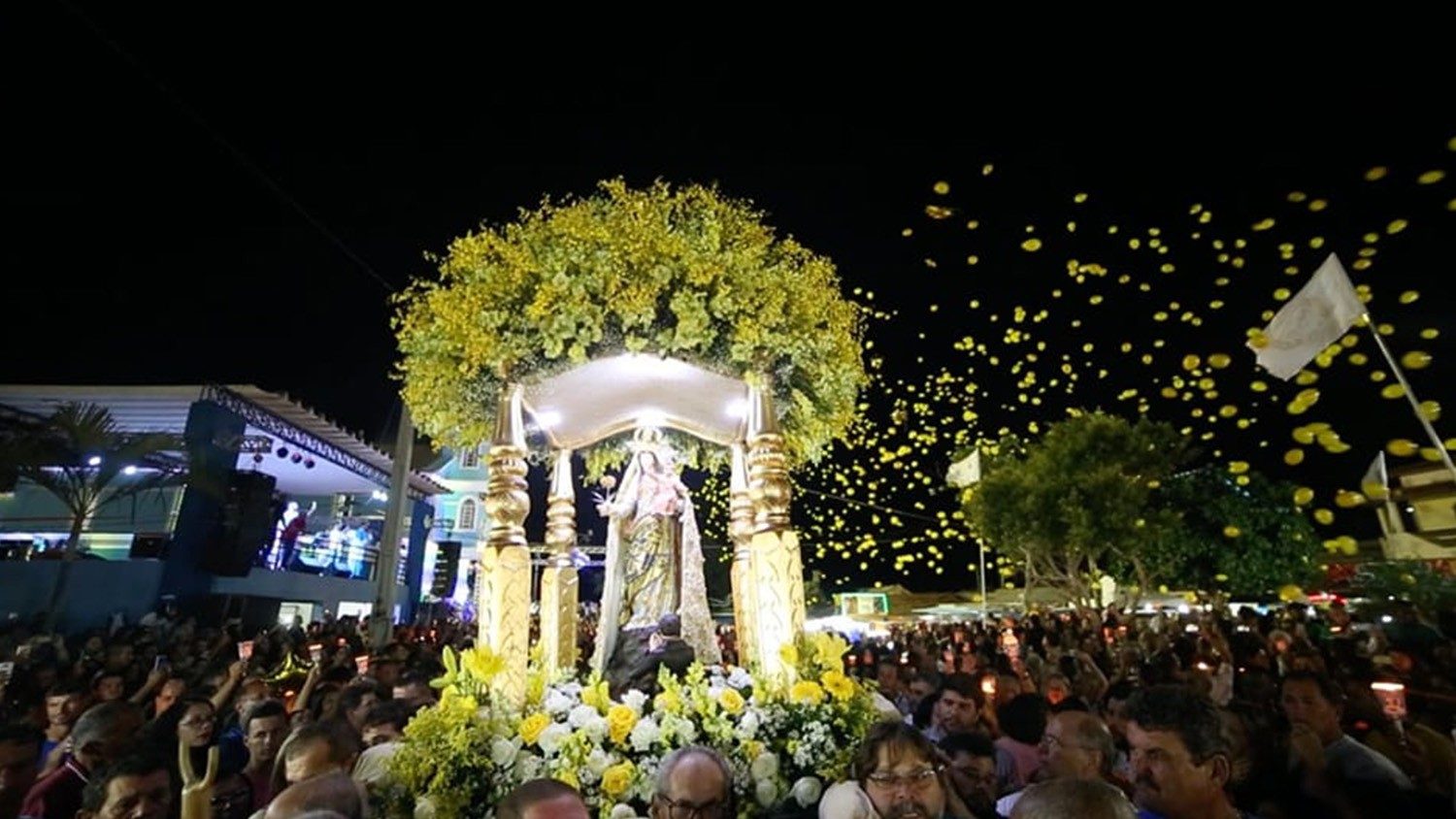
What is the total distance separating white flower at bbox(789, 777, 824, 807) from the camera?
4.85 m

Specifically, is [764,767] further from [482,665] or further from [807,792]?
[482,665]

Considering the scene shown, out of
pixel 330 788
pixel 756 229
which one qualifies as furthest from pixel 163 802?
pixel 756 229

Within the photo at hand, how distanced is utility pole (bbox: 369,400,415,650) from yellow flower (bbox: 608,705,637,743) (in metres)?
13.8

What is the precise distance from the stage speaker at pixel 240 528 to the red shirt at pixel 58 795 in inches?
663

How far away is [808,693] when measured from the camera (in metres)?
5.36

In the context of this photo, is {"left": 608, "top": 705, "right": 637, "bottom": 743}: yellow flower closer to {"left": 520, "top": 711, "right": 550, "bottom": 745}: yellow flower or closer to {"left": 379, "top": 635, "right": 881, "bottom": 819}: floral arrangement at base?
{"left": 379, "top": 635, "right": 881, "bottom": 819}: floral arrangement at base

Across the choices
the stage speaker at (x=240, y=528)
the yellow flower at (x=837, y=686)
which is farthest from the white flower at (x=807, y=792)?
the stage speaker at (x=240, y=528)

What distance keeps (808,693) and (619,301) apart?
11.3 feet

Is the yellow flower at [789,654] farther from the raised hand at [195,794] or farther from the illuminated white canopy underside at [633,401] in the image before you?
the raised hand at [195,794]

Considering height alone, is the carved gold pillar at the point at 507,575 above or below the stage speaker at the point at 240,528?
below

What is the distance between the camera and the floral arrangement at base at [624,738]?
4617 millimetres

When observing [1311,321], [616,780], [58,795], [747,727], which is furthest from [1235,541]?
[58,795]

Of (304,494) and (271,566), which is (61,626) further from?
(304,494)

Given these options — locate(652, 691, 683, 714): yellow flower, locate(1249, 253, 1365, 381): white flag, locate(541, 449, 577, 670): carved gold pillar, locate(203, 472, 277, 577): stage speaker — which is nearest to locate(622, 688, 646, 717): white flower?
locate(652, 691, 683, 714): yellow flower
